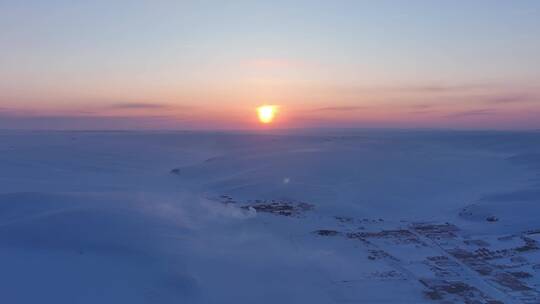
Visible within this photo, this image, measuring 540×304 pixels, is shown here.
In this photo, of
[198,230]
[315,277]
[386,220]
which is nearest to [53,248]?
[198,230]

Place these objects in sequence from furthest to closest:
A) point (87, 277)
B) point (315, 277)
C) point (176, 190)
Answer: point (176, 190) < point (315, 277) < point (87, 277)

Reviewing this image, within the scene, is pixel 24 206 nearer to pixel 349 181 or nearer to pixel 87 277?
pixel 87 277

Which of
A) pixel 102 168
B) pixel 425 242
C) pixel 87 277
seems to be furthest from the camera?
pixel 102 168

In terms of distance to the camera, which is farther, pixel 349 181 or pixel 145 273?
pixel 349 181

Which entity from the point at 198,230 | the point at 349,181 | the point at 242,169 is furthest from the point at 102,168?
the point at 198,230

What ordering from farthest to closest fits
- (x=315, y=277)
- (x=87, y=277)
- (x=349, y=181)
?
(x=349, y=181) < (x=315, y=277) < (x=87, y=277)

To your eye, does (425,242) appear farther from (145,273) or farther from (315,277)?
(145,273)
